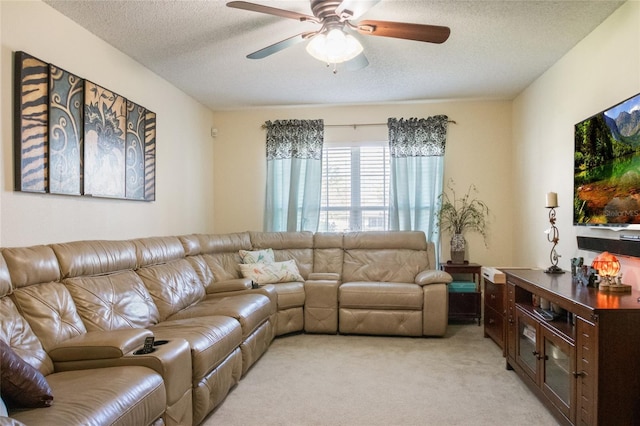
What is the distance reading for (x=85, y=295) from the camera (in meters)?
2.36

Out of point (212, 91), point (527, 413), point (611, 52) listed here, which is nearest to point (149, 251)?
point (212, 91)

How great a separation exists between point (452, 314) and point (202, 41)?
3.62 m

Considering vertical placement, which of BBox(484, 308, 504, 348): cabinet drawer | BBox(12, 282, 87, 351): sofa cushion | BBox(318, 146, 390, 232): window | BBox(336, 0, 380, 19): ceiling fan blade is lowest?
BBox(484, 308, 504, 348): cabinet drawer

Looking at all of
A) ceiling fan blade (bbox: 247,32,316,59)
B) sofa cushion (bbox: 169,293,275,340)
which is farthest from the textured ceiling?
sofa cushion (bbox: 169,293,275,340)

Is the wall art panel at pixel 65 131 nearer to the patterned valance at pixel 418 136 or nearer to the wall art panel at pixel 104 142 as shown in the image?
the wall art panel at pixel 104 142

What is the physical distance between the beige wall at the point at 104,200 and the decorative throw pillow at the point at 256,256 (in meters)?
0.74

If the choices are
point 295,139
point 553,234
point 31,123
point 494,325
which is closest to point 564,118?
point 553,234

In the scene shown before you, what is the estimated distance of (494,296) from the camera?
369 cm

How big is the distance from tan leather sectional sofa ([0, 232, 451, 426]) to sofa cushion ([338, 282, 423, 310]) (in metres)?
0.01

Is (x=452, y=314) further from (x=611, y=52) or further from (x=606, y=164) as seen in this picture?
(x=611, y=52)

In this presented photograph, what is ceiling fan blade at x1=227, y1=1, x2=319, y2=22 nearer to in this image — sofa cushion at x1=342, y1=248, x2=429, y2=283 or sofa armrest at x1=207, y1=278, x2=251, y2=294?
sofa armrest at x1=207, y1=278, x2=251, y2=294

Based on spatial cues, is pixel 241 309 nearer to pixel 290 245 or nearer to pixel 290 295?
pixel 290 295

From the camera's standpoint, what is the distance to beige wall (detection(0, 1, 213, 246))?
233 cm

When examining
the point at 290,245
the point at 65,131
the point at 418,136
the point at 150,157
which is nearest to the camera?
the point at 65,131
